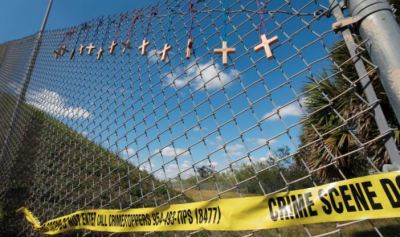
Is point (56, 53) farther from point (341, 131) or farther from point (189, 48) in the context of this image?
point (341, 131)

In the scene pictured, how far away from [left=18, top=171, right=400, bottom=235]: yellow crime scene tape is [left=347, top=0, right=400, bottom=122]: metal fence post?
36cm

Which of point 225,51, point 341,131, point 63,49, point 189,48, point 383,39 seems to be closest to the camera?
point 383,39

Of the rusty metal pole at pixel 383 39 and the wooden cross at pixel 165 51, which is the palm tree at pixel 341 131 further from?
the rusty metal pole at pixel 383 39

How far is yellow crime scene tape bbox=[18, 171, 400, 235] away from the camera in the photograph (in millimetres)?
1377

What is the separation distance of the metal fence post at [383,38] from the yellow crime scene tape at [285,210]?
36 centimetres

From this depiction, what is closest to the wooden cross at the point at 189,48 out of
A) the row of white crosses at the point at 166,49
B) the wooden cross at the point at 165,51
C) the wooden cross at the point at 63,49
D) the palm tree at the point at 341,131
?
the row of white crosses at the point at 166,49

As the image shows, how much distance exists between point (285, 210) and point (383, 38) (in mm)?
996

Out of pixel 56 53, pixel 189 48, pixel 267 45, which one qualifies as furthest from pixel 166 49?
pixel 56 53

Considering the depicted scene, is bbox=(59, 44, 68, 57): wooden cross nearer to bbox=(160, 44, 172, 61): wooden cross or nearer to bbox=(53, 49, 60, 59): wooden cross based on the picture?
bbox=(53, 49, 60, 59): wooden cross

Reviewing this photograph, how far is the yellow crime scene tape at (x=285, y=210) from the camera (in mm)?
1377

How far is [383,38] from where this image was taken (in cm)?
137

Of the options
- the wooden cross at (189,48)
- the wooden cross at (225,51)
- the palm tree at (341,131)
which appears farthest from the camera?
the palm tree at (341,131)

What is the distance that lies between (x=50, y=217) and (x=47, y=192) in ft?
1.87

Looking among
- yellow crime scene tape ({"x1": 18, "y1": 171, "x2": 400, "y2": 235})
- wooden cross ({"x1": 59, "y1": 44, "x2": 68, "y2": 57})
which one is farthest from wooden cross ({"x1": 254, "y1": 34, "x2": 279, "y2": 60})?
wooden cross ({"x1": 59, "y1": 44, "x2": 68, "y2": 57})
